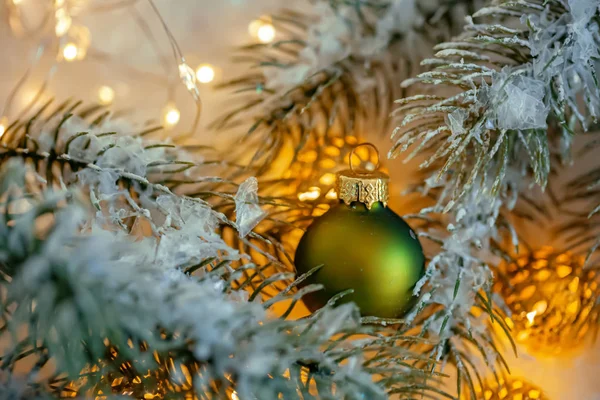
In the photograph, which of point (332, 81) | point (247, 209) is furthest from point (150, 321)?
point (332, 81)

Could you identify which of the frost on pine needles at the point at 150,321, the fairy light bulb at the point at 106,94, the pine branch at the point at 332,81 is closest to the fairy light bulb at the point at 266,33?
the pine branch at the point at 332,81

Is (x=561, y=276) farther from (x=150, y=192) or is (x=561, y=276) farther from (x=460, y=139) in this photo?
(x=150, y=192)

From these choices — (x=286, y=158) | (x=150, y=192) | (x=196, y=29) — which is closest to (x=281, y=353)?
(x=150, y=192)

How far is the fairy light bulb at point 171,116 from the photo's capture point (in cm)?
47

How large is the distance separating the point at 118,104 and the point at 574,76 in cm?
36

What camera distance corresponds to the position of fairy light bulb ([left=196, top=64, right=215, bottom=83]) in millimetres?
484

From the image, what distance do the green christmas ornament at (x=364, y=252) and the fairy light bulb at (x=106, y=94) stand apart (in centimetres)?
23

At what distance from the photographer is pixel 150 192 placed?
327mm

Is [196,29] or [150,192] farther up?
[196,29]

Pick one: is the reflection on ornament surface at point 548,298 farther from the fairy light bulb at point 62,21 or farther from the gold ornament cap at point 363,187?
the fairy light bulb at point 62,21

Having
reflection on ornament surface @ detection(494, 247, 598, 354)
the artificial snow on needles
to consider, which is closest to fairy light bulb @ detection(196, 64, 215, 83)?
the artificial snow on needles

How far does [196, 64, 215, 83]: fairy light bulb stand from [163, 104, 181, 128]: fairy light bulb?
0.12 feet

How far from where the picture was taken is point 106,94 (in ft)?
1.59

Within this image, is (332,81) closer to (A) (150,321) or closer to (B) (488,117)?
(B) (488,117)
